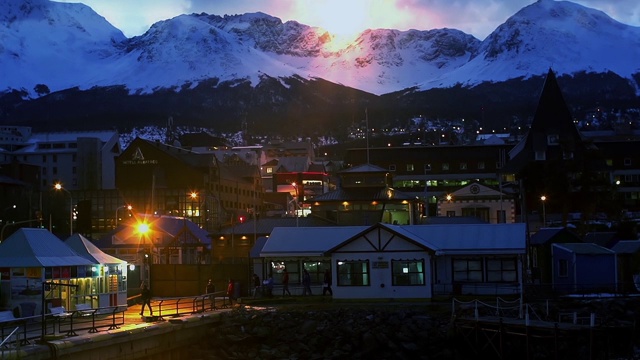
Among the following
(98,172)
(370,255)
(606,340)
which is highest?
(98,172)

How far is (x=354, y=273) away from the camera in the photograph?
170ft

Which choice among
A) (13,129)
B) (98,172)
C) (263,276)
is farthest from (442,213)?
(13,129)

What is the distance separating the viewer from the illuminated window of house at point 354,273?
170ft

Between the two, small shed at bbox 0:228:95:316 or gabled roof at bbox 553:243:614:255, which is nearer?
small shed at bbox 0:228:95:316

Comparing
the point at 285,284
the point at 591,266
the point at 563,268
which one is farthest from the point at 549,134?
the point at 285,284

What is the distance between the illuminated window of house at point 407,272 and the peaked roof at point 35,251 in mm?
17212

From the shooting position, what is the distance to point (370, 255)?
51.6m

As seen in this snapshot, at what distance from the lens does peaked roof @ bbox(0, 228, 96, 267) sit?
39156 mm

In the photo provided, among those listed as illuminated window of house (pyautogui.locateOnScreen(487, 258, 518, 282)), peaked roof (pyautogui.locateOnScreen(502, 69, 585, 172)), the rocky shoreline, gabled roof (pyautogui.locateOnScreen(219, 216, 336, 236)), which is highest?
peaked roof (pyautogui.locateOnScreen(502, 69, 585, 172))

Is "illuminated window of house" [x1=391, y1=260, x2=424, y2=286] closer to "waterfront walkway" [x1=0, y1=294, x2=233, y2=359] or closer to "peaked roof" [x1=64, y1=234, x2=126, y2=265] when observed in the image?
"waterfront walkway" [x1=0, y1=294, x2=233, y2=359]

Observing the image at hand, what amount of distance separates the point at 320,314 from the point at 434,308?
5.82m

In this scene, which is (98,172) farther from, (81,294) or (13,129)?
(81,294)

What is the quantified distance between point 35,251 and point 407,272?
2043 cm

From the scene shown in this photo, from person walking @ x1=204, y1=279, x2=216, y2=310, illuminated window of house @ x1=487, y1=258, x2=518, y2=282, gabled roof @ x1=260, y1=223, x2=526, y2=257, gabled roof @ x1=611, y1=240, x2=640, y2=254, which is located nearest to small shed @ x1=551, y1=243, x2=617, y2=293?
gabled roof @ x1=611, y1=240, x2=640, y2=254
